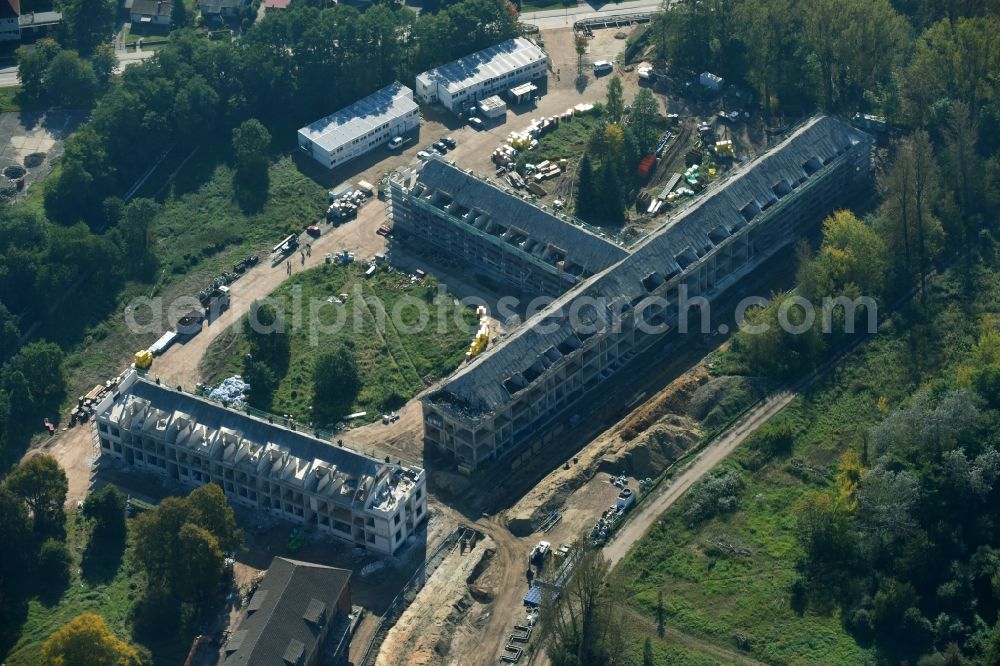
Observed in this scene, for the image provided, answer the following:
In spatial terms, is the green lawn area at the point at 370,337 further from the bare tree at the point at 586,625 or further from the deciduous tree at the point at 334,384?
the bare tree at the point at 586,625

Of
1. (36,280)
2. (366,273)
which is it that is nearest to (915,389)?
(366,273)

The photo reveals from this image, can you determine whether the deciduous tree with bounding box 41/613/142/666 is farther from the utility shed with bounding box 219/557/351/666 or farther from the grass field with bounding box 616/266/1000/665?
the grass field with bounding box 616/266/1000/665

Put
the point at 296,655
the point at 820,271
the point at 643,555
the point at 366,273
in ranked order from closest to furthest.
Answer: the point at 296,655 < the point at 643,555 < the point at 820,271 < the point at 366,273

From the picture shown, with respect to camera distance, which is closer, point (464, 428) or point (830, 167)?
point (464, 428)

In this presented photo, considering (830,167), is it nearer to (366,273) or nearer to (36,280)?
(366,273)

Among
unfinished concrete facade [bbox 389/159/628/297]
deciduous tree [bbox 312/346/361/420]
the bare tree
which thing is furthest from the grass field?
deciduous tree [bbox 312/346/361/420]

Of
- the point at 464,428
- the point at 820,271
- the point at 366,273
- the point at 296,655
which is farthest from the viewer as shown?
the point at 366,273
